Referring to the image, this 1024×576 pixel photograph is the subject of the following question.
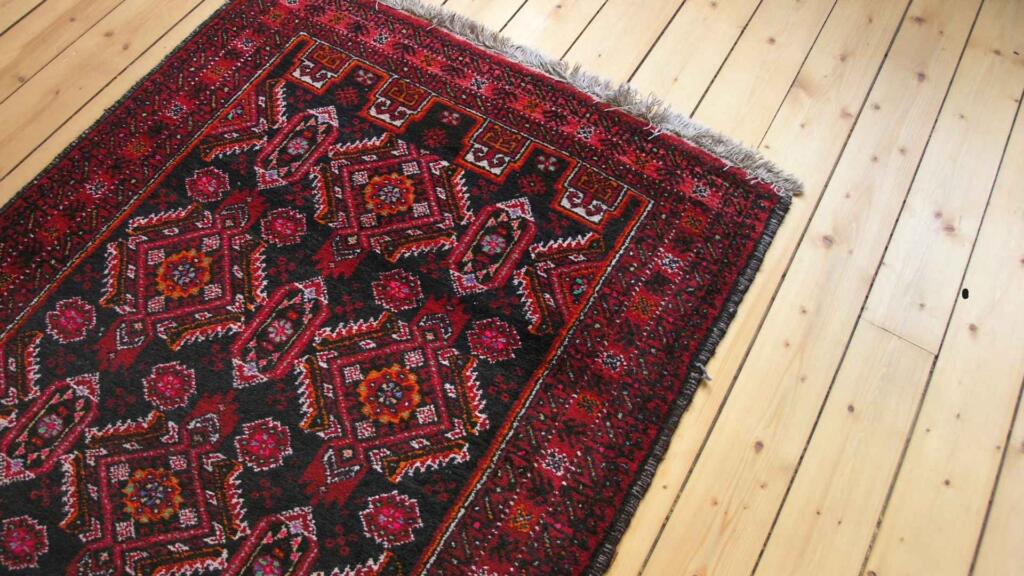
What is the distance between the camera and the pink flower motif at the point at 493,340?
152 cm

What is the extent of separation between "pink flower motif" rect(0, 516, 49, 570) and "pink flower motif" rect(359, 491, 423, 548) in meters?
0.57

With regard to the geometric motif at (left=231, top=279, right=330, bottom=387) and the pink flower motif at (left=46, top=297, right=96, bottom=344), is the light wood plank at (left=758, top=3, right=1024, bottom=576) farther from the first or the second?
the pink flower motif at (left=46, top=297, right=96, bottom=344)

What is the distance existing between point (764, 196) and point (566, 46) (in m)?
0.64

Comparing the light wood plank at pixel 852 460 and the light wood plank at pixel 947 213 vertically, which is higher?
the light wood plank at pixel 947 213

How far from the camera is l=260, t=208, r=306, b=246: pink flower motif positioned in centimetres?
165

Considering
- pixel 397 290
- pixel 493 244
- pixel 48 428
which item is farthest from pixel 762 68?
pixel 48 428

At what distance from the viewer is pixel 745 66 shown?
1.89m

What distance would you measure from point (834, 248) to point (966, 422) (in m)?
0.43

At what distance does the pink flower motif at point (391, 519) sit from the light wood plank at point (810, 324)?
17.3 inches

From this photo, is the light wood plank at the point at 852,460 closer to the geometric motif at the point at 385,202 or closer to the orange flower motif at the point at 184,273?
the geometric motif at the point at 385,202

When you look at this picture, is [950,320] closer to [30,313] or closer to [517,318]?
[517,318]

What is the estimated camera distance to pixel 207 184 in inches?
67.4

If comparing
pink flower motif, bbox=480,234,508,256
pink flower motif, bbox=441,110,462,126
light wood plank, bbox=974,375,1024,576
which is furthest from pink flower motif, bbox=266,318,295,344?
light wood plank, bbox=974,375,1024,576

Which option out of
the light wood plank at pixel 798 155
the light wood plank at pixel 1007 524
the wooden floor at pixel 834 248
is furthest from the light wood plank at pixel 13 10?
the light wood plank at pixel 1007 524
